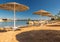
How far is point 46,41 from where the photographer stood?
193 inches

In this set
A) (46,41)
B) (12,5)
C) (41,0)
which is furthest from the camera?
(41,0)

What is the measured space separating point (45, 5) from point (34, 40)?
47909 millimetres

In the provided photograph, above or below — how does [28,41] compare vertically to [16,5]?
below

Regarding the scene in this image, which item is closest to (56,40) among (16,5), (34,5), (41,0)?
(16,5)

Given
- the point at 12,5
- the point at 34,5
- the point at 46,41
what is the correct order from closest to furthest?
the point at 46,41
the point at 12,5
the point at 34,5

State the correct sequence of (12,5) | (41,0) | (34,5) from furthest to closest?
(34,5) < (41,0) < (12,5)

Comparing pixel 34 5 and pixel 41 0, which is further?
pixel 34 5

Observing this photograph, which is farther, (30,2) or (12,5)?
(30,2)

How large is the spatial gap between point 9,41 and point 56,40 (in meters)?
1.95

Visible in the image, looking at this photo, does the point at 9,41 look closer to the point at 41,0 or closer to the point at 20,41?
the point at 20,41

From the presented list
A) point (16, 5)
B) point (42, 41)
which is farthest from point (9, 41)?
point (16, 5)

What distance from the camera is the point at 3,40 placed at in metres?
5.14

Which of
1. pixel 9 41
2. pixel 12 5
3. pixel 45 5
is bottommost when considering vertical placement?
pixel 9 41

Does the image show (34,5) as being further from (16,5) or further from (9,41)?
(9,41)
